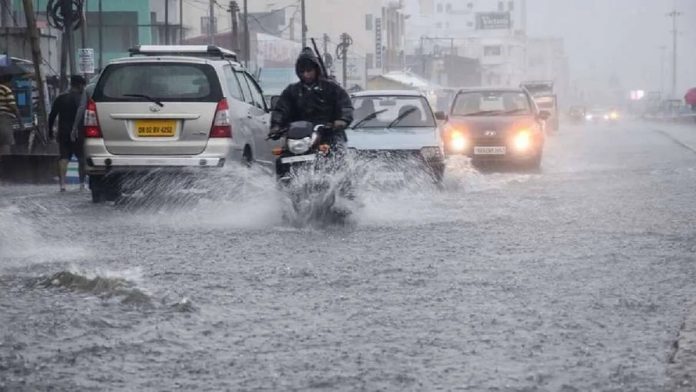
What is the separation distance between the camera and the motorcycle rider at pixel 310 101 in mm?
13188

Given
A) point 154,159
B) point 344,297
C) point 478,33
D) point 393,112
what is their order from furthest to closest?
point 478,33 < point 393,112 < point 154,159 < point 344,297

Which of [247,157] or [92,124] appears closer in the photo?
[92,124]

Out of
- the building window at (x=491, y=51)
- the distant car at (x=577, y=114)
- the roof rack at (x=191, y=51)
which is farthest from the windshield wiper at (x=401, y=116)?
the building window at (x=491, y=51)

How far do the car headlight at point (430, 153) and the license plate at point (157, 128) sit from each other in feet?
14.2

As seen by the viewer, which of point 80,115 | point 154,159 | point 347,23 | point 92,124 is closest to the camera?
point 154,159

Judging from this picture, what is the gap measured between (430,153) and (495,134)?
18.9 ft

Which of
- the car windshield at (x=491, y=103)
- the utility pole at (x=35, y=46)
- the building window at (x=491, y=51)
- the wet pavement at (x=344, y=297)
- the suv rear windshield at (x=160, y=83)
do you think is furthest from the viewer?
the building window at (x=491, y=51)

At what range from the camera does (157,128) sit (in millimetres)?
14789

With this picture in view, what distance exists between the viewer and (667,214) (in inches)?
550

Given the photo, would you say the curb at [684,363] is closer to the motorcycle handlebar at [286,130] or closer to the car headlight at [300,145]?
the car headlight at [300,145]

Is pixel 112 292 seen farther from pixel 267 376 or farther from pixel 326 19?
pixel 326 19

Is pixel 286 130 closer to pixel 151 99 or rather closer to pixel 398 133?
pixel 151 99

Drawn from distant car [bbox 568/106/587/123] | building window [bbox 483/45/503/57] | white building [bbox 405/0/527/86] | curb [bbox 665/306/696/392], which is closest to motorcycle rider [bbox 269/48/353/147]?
curb [bbox 665/306/696/392]

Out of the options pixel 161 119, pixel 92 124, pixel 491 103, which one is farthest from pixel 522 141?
pixel 92 124
